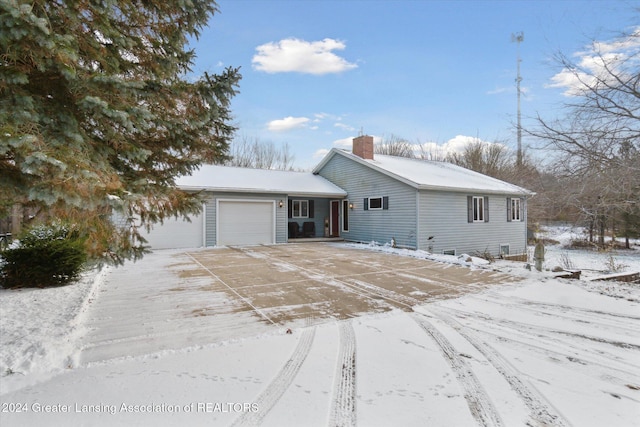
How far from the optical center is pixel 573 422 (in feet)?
7.39

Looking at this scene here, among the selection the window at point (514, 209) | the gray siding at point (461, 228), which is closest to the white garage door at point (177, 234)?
the gray siding at point (461, 228)

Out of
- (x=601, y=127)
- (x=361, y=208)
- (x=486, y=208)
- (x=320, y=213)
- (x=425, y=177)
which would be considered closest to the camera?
(x=601, y=127)

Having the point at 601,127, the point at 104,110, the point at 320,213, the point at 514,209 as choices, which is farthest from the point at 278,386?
the point at 514,209

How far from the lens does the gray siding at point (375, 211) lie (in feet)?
40.0

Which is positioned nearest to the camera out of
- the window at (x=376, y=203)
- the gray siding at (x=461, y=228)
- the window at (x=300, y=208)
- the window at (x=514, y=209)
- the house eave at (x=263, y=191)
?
the gray siding at (x=461, y=228)

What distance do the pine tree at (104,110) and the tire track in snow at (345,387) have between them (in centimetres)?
205

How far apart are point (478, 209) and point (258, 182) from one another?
943cm

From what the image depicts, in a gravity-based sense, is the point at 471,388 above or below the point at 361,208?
below

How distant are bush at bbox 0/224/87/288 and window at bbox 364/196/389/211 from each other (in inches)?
397

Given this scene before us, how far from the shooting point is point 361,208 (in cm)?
1466

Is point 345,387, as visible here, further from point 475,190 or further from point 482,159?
point 482,159

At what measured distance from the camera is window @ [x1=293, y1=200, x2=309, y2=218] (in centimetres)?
1609

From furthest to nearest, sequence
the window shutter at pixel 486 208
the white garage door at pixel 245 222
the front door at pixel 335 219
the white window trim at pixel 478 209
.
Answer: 1. the front door at pixel 335 219
2. the window shutter at pixel 486 208
3. the white window trim at pixel 478 209
4. the white garage door at pixel 245 222

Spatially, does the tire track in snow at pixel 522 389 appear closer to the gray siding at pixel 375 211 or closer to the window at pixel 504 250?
the gray siding at pixel 375 211
